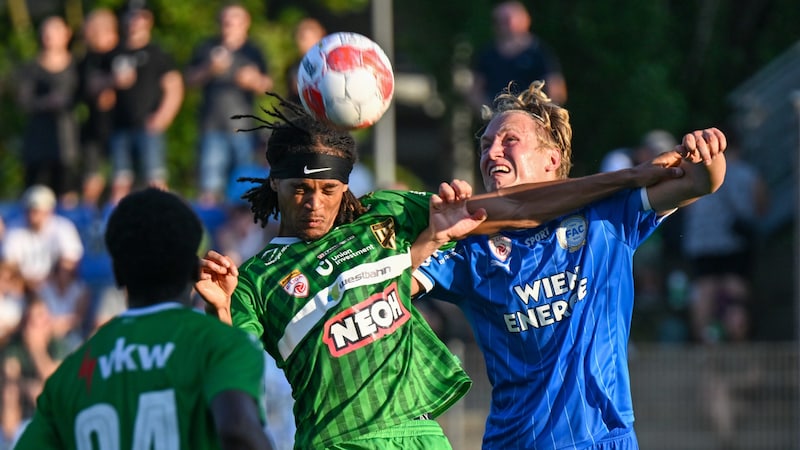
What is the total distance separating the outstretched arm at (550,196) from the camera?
623 centimetres

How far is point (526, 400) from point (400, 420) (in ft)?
1.93

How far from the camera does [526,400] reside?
6238 mm

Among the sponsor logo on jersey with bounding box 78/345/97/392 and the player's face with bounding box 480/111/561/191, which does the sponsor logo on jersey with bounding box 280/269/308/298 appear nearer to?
the player's face with bounding box 480/111/561/191

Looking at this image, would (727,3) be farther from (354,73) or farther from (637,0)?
(354,73)

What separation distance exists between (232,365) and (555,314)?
2.15 metres

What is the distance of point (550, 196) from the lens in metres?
6.26

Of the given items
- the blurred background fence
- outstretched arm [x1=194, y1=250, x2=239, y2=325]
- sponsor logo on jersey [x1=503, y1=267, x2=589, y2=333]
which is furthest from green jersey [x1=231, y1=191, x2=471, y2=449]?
the blurred background fence

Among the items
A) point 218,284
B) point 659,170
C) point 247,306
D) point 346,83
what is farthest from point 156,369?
point 659,170

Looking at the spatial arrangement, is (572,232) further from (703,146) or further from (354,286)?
(354,286)

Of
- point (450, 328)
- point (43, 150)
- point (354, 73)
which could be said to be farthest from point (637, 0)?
point (354, 73)

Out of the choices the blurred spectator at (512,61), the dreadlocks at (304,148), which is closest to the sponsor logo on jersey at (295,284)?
the dreadlocks at (304,148)

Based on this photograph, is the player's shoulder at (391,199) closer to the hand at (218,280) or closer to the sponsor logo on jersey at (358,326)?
the sponsor logo on jersey at (358,326)

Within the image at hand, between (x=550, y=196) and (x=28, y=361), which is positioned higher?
(x=550, y=196)

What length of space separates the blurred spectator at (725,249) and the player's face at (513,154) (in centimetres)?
681
